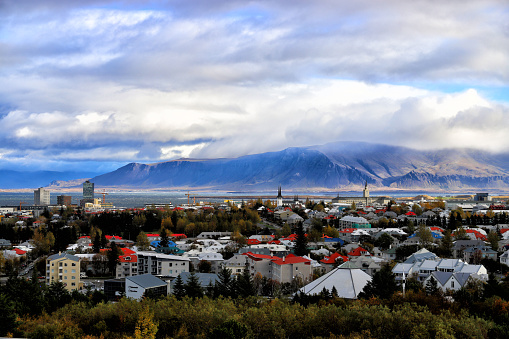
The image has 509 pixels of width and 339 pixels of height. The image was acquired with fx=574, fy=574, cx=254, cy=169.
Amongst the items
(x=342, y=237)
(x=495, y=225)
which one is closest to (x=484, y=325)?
(x=342, y=237)

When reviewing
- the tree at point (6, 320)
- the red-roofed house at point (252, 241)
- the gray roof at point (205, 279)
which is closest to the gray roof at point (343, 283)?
the gray roof at point (205, 279)

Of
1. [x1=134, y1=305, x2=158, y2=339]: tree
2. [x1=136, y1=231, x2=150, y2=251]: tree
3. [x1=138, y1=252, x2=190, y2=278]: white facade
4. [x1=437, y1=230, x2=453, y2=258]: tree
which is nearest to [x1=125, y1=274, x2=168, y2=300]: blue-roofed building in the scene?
[x1=138, y1=252, x2=190, y2=278]: white facade

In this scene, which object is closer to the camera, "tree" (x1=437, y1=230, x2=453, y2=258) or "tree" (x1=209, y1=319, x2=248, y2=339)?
"tree" (x1=209, y1=319, x2=248, y2=339)

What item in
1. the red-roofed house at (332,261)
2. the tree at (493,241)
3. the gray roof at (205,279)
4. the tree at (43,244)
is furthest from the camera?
the tree at (43,244)

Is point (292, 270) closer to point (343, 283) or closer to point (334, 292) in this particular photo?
point (343, 283)

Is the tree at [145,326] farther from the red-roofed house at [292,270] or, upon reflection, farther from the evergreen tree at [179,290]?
the red-roofed house at [292,270]

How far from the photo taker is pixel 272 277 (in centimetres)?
4094

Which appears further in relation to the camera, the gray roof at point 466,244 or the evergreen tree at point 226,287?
the gray roof at point 466,244

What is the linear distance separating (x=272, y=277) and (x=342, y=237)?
28.4 m

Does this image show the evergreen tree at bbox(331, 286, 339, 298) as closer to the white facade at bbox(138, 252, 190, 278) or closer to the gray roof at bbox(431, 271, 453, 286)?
the gray roof at bbox(431, 271, 453, 286)

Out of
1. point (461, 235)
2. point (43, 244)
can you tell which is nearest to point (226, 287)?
point (43, 244)

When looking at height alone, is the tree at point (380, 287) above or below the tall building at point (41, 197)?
below

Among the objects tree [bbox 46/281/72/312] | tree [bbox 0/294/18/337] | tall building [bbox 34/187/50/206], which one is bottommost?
tree [bbox 46/281/72/312]

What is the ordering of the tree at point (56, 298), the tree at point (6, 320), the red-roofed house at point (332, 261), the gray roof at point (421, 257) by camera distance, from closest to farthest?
the tree at point (6, 320), the tree at point (56, 298), the gray roof at point (421, 257), the red-roofed house at point (332, 261)
